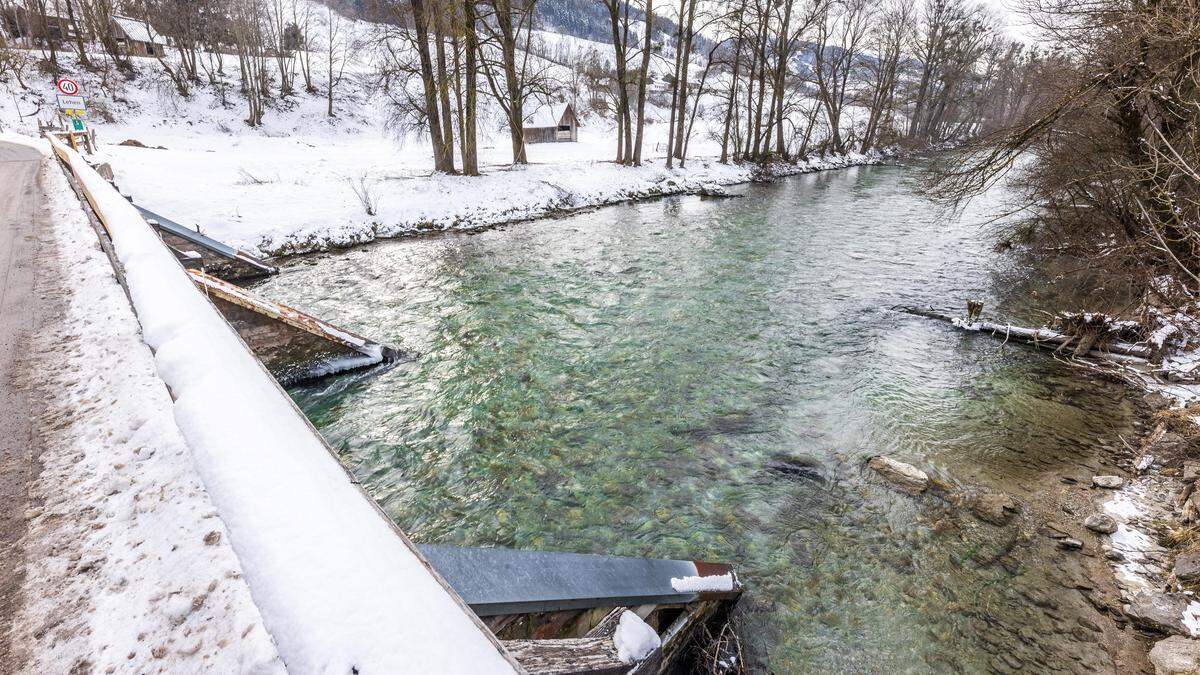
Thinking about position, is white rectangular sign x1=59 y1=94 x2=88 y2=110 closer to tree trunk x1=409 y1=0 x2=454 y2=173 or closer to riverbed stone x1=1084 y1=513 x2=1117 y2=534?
tree trunk x1=409 y1=0 x2=454 y2=173

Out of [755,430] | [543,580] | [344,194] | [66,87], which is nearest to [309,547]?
[543,580]

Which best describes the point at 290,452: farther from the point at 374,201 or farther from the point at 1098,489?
the point at 374,201

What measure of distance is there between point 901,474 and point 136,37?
6382cm

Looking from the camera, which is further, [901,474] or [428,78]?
[428,78]

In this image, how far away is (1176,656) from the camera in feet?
9.78

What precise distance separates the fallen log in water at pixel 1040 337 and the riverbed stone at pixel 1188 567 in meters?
4.13

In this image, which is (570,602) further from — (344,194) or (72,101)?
(72,101)

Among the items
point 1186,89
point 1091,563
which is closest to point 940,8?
point 1186,89

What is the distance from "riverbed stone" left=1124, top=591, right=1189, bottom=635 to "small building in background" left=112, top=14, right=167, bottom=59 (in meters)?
60.5

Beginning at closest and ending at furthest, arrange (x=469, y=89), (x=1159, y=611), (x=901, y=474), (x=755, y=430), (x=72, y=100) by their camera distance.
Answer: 1. (x=1159, y=611)
2. (x=901, y=474)
3. (x=755, y=430)
4. (x=72, y=100)
5. (x=469, y=89)

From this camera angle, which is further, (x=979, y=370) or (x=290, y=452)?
(x=979, y=370)

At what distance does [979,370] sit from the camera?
22.6 ft

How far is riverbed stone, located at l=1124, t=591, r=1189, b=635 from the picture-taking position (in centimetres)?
323

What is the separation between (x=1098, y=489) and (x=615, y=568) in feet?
15.9
